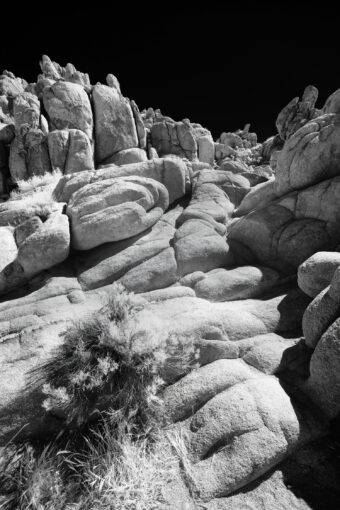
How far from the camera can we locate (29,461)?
4676 mm

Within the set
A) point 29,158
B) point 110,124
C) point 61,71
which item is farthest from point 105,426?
point 61,71

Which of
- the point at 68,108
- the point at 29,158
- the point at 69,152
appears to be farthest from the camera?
the point at 68,108

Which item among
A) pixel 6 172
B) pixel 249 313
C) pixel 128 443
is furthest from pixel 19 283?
pixel 6 172

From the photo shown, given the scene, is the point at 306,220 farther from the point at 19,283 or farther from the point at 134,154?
the point at 134,154

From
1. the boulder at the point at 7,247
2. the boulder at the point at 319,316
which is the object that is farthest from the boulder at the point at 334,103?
the boulder at the point at 7,247

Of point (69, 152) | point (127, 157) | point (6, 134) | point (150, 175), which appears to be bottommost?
point (150, 175)

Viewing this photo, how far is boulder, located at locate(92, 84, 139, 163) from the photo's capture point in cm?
3203

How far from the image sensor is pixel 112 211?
10852 mm

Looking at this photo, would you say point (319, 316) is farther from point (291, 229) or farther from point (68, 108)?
point (68, 108)

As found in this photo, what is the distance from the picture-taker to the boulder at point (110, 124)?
3203 centimetres

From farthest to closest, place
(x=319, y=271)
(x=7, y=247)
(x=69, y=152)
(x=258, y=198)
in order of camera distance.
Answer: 1. (x=69, y=152)
2. (x=258, y=198)
3. (x=7, y=247)
4. (x=319, y=271)

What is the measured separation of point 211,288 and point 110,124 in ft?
101

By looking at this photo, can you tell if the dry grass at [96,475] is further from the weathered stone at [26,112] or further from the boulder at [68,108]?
the weathered stone at [26,112]

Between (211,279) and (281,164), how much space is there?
6194mm
